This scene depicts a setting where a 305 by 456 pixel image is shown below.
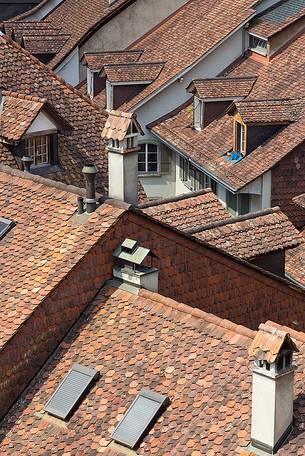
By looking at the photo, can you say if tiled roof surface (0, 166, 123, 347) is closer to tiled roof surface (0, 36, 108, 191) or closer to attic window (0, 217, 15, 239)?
attic window (0, 217, 15, 239)

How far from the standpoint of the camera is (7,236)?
36.6 m

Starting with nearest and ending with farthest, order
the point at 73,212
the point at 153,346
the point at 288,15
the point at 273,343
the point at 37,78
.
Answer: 1. the point at 273,343
2. the point at 153,346
3. the point at 73,212
4. the point at 37,78
5. the point at 288,15

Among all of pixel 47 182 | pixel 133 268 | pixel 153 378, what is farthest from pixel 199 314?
pixel 47 182

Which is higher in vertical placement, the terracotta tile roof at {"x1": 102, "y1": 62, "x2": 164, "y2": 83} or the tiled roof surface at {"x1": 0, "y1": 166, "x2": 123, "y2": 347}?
the tiled roof surface at {"x1": 0, "y1": 166, "x2": 123, "y2": 347}

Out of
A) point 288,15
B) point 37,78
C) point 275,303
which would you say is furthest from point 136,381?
point 288,15

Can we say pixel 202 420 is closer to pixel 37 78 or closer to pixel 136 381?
pixel 136 381

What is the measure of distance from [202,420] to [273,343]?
2934mm

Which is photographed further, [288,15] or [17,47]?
[288,15]

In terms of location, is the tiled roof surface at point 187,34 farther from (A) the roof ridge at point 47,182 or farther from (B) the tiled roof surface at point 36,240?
(B) the tiled roof surface at point 36,240

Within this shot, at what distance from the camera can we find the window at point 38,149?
45.1 metres

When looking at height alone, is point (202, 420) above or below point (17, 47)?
below

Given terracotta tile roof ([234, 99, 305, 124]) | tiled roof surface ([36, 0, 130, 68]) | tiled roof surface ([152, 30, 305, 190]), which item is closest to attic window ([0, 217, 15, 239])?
tiled roof surface ([152, 30, 305, 190])

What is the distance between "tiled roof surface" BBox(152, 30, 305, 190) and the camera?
197 feet

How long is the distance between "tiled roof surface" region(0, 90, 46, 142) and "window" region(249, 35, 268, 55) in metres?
24.5
